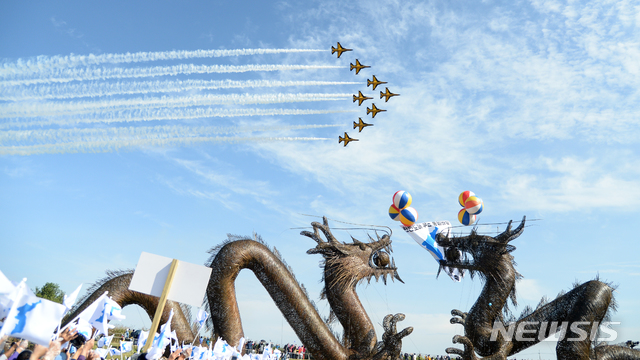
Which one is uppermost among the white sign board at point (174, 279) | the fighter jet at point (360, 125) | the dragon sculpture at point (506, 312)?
the fighter jet at point (360, 125)

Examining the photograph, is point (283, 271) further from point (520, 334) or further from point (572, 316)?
point (572, 316)

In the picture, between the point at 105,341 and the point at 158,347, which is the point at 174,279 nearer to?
Result: the point at 158,347

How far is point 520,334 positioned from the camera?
41.0 feet

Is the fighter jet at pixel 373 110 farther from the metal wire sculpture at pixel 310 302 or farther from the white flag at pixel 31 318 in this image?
the white flag at pixel 31 318

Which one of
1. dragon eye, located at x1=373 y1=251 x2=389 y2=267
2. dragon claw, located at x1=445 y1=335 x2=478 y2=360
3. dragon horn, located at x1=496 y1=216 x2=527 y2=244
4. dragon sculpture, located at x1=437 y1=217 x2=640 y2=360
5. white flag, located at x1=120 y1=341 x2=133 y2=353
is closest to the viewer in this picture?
white flag, located at x1=120 y1=341 x2=133 y2=353

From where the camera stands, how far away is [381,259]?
569 inches

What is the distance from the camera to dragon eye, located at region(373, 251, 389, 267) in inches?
569

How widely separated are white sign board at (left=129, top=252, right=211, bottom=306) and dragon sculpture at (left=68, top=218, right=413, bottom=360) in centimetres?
596

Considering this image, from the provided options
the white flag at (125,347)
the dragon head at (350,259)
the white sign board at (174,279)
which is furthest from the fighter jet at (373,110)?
the white sign board at (174,279)

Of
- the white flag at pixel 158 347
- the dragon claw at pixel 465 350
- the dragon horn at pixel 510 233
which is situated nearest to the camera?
the white flag at pixel 158 347

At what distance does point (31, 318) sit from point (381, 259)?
1159 cm

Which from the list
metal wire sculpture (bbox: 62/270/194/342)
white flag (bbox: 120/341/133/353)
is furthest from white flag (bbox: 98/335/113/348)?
metal wire sculpture (bbox: 62/270/194/342)

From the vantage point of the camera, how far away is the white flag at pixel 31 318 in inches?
156

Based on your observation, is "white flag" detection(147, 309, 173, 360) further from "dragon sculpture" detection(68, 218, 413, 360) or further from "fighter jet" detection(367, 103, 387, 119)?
"fighter jet" detection(367, 103, 387, 119)
